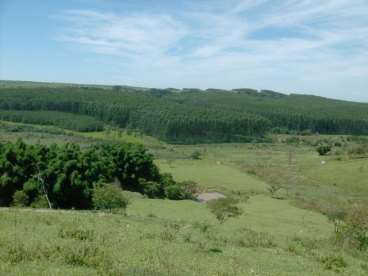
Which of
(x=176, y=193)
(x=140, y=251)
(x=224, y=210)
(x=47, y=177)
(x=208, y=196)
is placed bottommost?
(x=208, y=196)

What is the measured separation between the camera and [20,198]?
4850 cm

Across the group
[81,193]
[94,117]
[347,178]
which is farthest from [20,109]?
[81,193]

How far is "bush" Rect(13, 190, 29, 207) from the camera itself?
47925 millimetres

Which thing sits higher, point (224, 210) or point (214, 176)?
point (224, 210)

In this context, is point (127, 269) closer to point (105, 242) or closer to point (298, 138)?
point (105, 242)

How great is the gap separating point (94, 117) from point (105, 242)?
582ft

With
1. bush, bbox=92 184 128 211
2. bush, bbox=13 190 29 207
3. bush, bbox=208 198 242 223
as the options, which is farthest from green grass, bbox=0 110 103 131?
bush, bbox=92 184 128 211

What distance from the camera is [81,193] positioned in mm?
51875

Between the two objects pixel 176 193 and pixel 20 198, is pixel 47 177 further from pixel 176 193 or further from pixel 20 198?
pixel 176 193

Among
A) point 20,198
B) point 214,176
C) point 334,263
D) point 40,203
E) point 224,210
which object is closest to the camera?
point 334,263

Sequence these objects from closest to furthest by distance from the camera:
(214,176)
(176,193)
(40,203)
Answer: (40,203) < (176,193) < (214,176)

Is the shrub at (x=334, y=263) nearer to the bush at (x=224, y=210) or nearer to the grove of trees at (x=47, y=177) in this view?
the bush at (x=224, y=210)

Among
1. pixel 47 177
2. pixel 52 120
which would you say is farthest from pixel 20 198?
pixel 52 120

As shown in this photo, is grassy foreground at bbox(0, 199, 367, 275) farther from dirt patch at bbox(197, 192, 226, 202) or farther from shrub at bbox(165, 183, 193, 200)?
dirt patch at bbox(197, 192, 226, 202)
